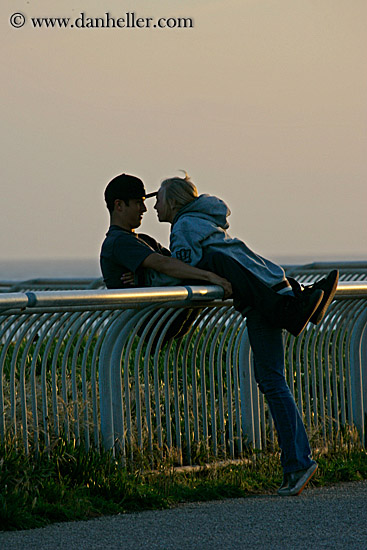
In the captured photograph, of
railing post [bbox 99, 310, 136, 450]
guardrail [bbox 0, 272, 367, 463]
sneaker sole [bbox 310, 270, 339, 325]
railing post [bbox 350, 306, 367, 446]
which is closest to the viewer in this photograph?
guardrail [bbox 0, 272, 367, 463]

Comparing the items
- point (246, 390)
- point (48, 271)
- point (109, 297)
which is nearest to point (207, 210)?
point (109, 297)

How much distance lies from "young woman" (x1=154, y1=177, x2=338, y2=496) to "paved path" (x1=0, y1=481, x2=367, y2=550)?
339mm

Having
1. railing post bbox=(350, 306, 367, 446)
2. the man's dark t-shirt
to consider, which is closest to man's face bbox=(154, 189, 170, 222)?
the man's dark t-shirt

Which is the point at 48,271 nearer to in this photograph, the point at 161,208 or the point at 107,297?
the point at 161,208

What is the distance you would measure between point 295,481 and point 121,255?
5.66 ft

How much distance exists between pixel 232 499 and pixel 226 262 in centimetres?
139

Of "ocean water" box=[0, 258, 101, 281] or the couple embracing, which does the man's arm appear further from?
"ocean water" box=[0, 258, 101, 281]

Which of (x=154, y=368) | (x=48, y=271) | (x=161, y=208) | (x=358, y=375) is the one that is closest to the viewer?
(x=154, y=368)

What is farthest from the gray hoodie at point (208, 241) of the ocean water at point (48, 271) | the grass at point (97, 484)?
the ocean water at point (48, 271)

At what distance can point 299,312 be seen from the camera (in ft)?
21.3

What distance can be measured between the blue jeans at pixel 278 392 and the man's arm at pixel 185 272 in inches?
9.1

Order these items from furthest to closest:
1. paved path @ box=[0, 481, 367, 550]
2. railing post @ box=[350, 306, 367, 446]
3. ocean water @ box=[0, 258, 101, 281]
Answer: ocean water @ box=[0, 258, 101, 281]
railing post @ box=[350, 306, 367, 446]
paved path @ box=[0, 481, 367, 550]

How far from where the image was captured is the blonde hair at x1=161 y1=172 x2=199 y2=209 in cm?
691

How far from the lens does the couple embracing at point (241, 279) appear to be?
21.4ft
